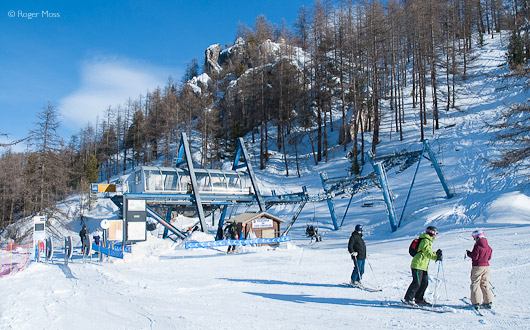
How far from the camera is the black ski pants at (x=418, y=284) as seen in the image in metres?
7.42

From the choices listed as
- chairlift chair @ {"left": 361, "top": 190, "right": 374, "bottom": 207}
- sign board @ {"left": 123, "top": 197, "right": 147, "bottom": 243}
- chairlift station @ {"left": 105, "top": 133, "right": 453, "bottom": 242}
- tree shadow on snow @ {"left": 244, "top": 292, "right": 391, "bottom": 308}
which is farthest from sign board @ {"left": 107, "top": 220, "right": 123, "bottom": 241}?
chairlift chair @ {"left": 361, "top": 190, "right": 374, "bottom": 207}

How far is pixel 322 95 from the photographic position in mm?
45125

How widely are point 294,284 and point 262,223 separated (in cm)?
1228

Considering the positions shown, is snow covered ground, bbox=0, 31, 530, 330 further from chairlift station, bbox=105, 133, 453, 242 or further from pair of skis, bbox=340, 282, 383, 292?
chairlift station, bbox=105, 133, 453, 242

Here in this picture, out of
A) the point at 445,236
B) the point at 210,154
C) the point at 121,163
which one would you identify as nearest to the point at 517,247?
the point at 445,236

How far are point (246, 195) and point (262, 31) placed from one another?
7206 cm

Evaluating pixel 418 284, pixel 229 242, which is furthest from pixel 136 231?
pixel 418 284

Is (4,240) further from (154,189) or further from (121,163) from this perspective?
(121,163)

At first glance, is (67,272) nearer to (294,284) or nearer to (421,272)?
(294,284)

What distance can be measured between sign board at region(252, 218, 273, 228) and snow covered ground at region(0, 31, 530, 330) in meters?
2.65

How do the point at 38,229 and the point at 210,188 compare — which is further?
the point at 210,188

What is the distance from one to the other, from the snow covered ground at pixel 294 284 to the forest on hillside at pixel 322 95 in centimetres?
1006

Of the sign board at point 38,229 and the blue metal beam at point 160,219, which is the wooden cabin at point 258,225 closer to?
the blue metal beam at point 160,219

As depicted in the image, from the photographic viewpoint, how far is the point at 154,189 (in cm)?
2512
